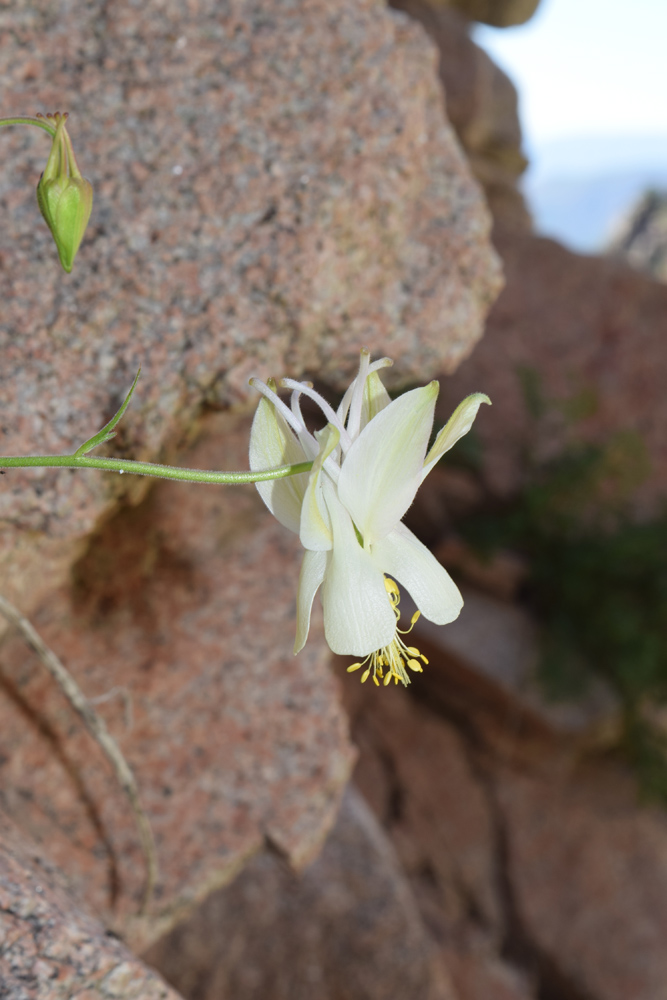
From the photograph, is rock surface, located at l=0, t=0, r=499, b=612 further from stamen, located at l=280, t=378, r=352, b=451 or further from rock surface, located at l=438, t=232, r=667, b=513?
rock surface, located at l=438, t=232, r=667, b=513

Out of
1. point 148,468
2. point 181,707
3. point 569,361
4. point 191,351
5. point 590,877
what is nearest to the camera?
point 148,468

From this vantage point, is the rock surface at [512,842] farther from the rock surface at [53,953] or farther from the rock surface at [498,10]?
the rock surface at [498,10]

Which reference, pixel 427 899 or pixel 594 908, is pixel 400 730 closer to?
pixel 427 899

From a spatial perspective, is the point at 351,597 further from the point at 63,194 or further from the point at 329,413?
the point at 63,194

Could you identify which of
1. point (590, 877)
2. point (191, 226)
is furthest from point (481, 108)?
point (191, 226)

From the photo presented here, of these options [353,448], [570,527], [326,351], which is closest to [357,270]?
[326,351]

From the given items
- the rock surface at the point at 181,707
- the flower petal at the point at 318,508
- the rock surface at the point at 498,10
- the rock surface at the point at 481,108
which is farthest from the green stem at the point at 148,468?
the rock surface at the point at 498,10
